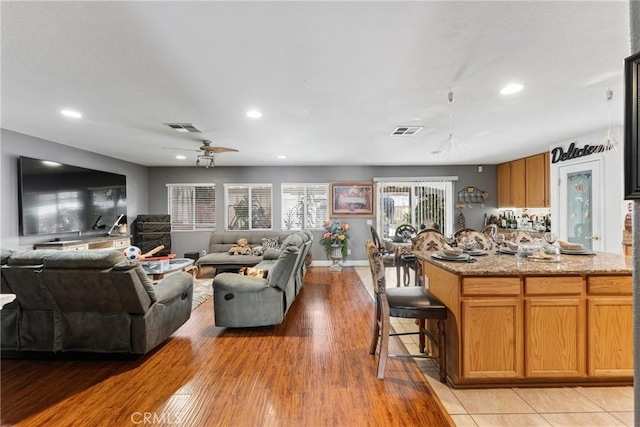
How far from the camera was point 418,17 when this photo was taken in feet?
5.56

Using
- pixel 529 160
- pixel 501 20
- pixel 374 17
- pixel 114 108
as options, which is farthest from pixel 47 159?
pixel 529 160

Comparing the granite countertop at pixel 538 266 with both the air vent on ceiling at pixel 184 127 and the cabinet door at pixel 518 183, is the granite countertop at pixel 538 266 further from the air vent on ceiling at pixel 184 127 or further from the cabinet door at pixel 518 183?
the cabinet door at pixel 518 183

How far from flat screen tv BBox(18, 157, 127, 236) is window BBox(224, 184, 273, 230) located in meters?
2.28

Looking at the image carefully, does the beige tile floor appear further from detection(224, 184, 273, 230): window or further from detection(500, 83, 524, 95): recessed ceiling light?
detection(224, 184, 273, 230): window

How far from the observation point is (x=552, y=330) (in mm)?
2166

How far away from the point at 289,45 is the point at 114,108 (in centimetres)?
236

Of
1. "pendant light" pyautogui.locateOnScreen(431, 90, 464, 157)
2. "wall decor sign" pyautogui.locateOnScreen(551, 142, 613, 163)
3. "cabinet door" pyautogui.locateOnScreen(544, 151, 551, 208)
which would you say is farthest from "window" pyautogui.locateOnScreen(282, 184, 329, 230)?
"wall decor sign" pyautogui.locateOnScreen(551, 142, 613, 163)

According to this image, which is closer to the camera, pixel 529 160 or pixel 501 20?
pixel 501 20

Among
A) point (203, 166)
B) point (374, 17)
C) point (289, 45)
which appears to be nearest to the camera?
point (374, 17)

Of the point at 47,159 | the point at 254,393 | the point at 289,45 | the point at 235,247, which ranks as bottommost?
the point at 254,393

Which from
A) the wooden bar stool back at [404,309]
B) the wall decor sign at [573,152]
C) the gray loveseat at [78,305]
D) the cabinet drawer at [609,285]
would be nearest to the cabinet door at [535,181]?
the wall decor sign at [573,152]

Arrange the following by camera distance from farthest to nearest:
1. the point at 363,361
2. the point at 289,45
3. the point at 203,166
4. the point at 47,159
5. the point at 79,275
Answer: the point at 203,166, the point at 47,159, the point at 363,361, the point at 79,275, the point at 289,45

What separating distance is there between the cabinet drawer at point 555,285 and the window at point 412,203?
4.91 meters

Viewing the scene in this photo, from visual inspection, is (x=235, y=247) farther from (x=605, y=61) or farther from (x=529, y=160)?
(x=529, y=160)
